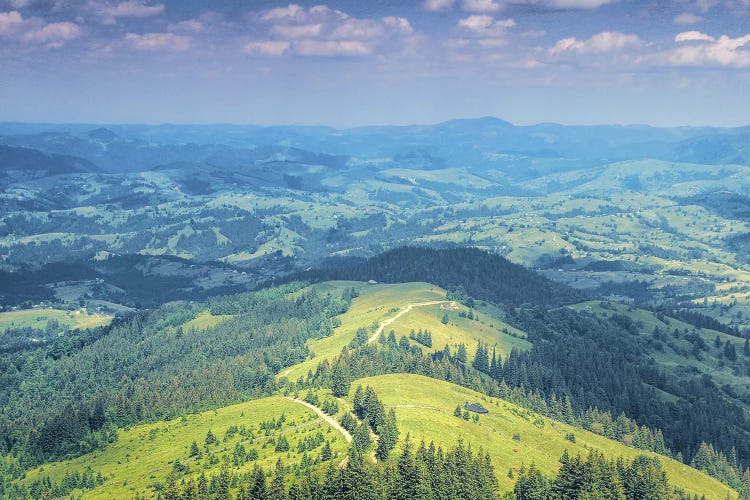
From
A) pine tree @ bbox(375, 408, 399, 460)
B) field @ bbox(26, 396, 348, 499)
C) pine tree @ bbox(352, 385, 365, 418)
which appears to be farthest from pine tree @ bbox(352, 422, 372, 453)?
pine tree @ bbox(352, 385, 365, 418)

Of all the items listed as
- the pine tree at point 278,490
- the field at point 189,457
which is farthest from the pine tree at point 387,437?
the pine tree at point 278,490

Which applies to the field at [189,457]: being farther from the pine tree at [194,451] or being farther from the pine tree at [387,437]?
the pine tree at [387,437]

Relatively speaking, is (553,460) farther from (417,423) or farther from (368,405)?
(368,405)

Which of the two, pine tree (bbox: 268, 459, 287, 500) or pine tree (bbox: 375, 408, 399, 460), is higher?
pine tree (bbox: 268, 459, 287, 500)

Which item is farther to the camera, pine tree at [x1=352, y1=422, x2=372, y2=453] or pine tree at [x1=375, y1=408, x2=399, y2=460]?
pine tree at [x1=352, y1=422, x2=372, y2=453]

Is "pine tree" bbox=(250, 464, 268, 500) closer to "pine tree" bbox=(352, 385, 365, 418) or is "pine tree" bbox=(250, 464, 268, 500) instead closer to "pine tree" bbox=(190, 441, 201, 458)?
"pine tree" bbox=(190, 441, 201, 458)

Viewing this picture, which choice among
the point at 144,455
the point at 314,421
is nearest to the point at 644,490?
the point at 314,421

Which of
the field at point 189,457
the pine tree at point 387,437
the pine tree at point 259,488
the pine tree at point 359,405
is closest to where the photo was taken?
the pine tree at point 259,488

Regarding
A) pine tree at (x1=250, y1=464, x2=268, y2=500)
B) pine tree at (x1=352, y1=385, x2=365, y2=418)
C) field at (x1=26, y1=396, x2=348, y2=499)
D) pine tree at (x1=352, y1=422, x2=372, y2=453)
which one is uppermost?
pine tree at (x1=250, y1=464, x2=268, y2=500)

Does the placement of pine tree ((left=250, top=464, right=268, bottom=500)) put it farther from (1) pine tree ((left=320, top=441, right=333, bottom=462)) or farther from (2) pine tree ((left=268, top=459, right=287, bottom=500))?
(1) pine tree ((left=320, top=441, right=333, bottom=462))

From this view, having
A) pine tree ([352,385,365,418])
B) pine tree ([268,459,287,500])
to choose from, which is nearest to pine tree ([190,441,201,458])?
pine tree ([352,385,365,418])

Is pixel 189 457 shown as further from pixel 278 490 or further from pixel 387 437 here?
pixel 387 437

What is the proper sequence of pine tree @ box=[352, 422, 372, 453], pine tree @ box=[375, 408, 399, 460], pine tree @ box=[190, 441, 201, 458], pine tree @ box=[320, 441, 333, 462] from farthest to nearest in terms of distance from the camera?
pine tree @ box=[190, 441, 201, 458] → pine tree @ box=[352, 422, 372, 453] → pine tree @ box=[320, 441, 333, 462] → pine tree @ box=[375, 408, 399, 460]

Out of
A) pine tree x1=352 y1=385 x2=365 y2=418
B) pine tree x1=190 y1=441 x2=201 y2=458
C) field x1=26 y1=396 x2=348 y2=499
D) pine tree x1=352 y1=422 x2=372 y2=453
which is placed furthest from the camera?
pine tree x1=352 y1=385 x2=365 y2=418
